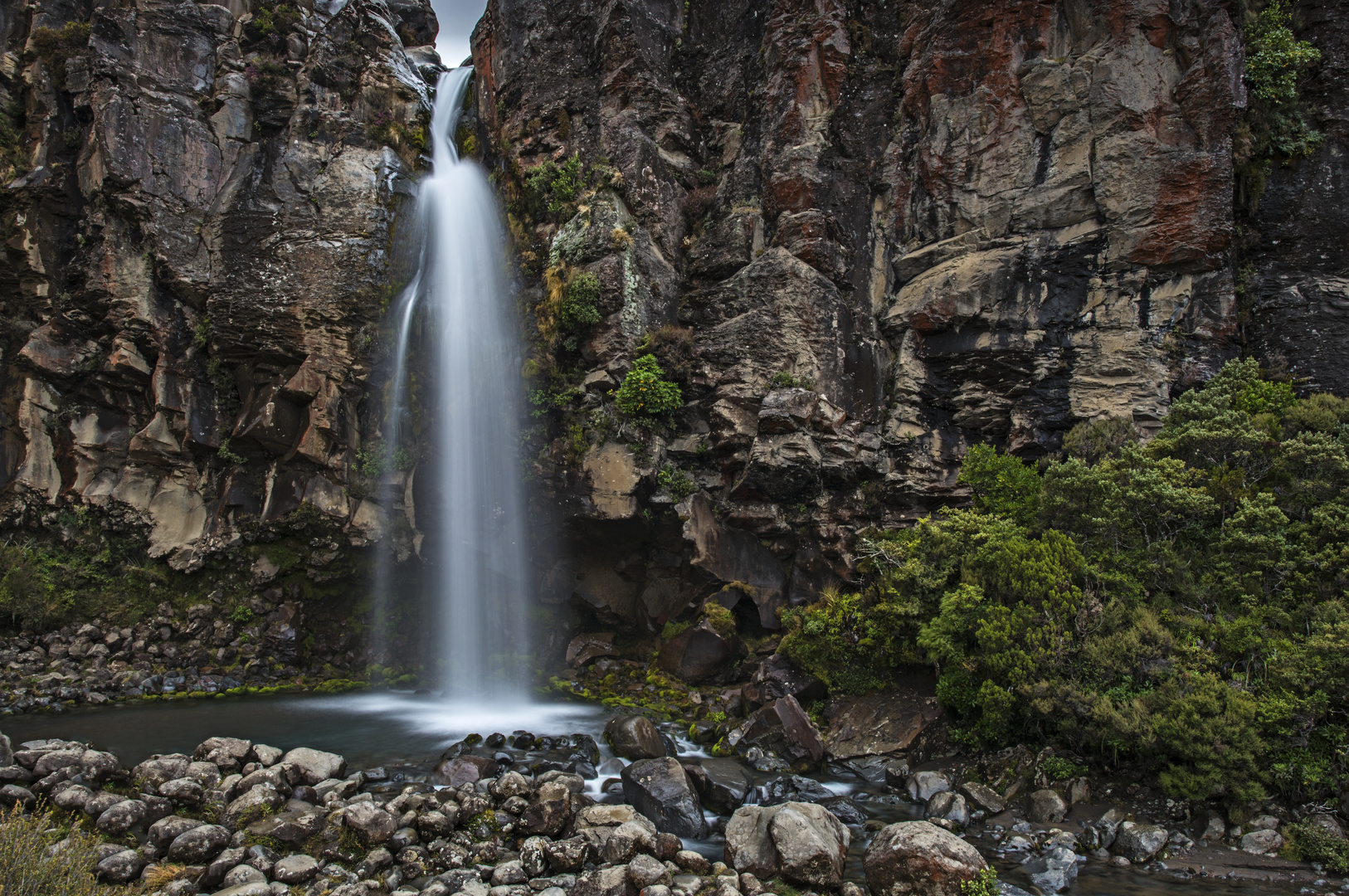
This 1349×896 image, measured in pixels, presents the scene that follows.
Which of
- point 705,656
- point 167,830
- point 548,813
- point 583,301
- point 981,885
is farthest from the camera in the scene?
point 583,301

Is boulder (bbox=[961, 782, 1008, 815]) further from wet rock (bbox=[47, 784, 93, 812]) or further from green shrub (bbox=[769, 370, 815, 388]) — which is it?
wet rock (bbox=[47, 784, 93, 812])

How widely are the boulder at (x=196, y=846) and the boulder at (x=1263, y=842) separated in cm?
1411

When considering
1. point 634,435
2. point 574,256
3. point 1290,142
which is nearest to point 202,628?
point 634,435

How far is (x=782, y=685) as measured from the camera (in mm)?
15109

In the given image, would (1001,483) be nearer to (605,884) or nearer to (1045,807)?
(1045,807)

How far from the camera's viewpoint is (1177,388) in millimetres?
16703

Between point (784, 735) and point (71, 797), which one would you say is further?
point (784, 735)

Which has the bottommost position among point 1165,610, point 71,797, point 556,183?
point 71,797

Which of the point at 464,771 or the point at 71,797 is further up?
the point at 71,797

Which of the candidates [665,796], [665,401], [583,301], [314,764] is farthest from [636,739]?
[583,301]

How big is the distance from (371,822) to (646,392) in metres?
12.4

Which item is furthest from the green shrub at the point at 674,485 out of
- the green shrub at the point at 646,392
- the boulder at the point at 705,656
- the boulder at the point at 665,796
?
the boulder at the point at 665,796

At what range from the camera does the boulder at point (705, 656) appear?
57.9ft

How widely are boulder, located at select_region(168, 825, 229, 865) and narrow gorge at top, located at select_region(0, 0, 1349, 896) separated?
1.47 m
